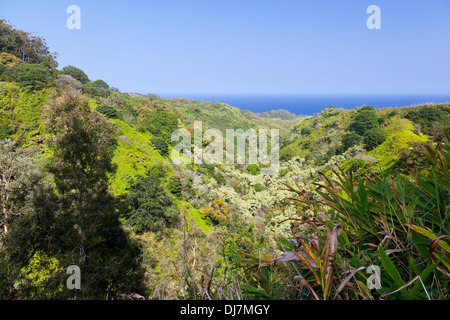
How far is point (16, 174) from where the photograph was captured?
528 cm

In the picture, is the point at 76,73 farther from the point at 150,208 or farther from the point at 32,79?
the point at 150,208

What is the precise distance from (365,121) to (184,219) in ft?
104

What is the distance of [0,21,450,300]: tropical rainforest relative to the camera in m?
0.80

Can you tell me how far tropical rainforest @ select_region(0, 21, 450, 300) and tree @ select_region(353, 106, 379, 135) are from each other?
635 centimetres

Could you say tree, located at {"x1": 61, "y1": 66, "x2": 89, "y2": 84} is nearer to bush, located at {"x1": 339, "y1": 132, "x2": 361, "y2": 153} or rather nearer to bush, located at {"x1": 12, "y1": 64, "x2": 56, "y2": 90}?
bush, located at {"x1": 12, "y1": 64, "x2": 56, "y2": 90}

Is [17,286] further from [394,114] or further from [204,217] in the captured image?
[394,114]

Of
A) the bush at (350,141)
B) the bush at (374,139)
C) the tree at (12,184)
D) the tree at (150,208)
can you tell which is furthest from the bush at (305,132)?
the tree at (12,184)

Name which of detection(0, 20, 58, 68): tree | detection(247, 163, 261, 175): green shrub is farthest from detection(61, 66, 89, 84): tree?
detection(247, 163, 261, 175): green shrub

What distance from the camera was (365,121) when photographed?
99.1ft

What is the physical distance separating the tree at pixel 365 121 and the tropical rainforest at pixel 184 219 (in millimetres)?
6353

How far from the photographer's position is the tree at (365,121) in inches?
1155
